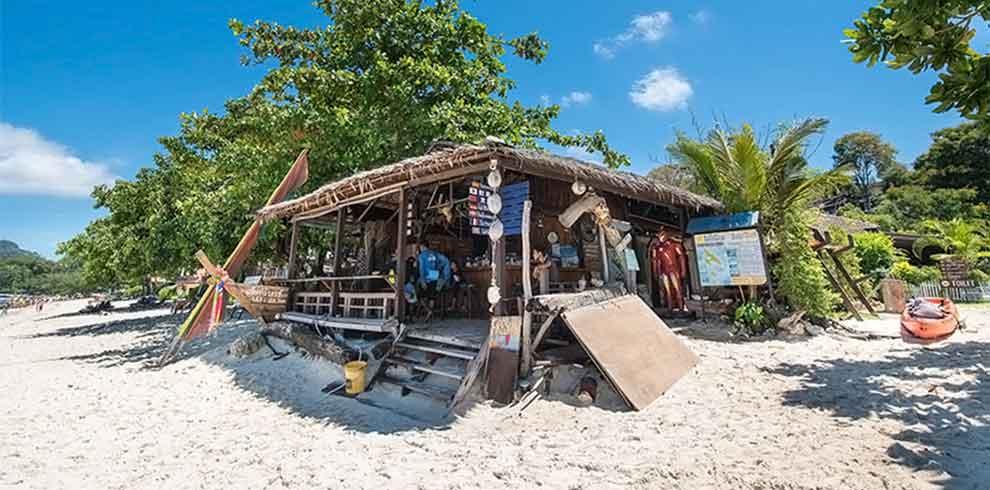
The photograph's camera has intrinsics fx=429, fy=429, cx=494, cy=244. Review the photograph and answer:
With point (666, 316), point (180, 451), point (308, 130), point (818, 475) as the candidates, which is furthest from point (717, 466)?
point (308, 130)

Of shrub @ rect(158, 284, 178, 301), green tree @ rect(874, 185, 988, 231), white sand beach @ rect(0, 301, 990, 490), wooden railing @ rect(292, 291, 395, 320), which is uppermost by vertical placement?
green tree @ rect(874, 185, 988, 231)

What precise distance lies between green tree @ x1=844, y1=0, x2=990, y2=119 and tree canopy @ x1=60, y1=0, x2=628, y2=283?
23.0ft

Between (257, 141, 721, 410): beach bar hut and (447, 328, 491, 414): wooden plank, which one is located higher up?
(257, 141, 721, 410): beach bar hut

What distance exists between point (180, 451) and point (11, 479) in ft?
4.35

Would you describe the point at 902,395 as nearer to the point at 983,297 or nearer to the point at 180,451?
the point at 180,451

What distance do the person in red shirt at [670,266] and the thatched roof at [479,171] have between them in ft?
2.89

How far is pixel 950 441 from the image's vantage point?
3.49 meters

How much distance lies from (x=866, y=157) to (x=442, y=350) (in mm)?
48861

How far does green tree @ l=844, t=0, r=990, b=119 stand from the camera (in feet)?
10.2

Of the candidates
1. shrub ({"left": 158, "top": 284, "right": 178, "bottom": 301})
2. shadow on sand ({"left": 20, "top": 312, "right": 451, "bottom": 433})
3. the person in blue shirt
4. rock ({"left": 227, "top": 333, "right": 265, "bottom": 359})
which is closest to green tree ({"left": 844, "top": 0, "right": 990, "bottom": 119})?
shadow on sand ({"left": 20, "top": 312, "right": 451, "bottom": 433})

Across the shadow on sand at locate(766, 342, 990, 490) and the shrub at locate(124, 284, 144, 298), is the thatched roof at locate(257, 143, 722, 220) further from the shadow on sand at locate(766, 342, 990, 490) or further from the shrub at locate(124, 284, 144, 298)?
the shrub at locate(124, 284, 144, 298)

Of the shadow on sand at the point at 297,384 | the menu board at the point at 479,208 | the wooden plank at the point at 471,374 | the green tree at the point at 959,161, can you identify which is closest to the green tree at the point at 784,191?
the menu board at the point at 479,208

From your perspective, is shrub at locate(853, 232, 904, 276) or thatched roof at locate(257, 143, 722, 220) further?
shrub at locate(853, 232, 904, 276)

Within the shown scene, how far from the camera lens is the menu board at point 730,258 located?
8086 millimetres
